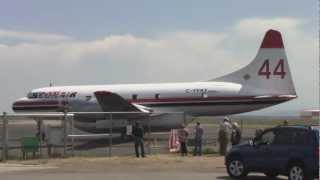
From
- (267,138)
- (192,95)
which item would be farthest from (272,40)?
(267,138)

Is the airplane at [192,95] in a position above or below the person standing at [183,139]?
above

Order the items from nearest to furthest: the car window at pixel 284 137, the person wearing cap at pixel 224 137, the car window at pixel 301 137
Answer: the car window at pixel 301 137
the car window at pixel 284 137
the person wearing cap at pixel 224 137

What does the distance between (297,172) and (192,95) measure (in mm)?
25554

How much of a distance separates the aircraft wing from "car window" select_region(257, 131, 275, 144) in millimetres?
21908

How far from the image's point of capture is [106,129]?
40.6 metres

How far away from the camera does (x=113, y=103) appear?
41094mm

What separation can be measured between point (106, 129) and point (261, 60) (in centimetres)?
1161

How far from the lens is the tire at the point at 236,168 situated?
18.7 m

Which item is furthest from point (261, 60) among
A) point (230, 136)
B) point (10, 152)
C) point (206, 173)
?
point (206, 173)

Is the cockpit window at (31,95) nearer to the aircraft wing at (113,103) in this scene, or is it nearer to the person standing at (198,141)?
the aircraft wing at (113,103)

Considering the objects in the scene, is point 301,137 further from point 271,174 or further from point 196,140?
point 196,140

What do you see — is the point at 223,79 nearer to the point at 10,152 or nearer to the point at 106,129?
the point at 106,129

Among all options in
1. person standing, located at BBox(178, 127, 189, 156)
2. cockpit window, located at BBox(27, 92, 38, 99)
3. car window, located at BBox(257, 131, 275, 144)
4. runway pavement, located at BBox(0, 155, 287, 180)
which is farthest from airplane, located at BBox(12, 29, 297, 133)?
car window, located at BBox(257, 131, 275, 144)

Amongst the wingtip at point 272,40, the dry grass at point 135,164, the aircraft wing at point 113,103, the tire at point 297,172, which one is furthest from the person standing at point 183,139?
the wingtip at point 272,40
